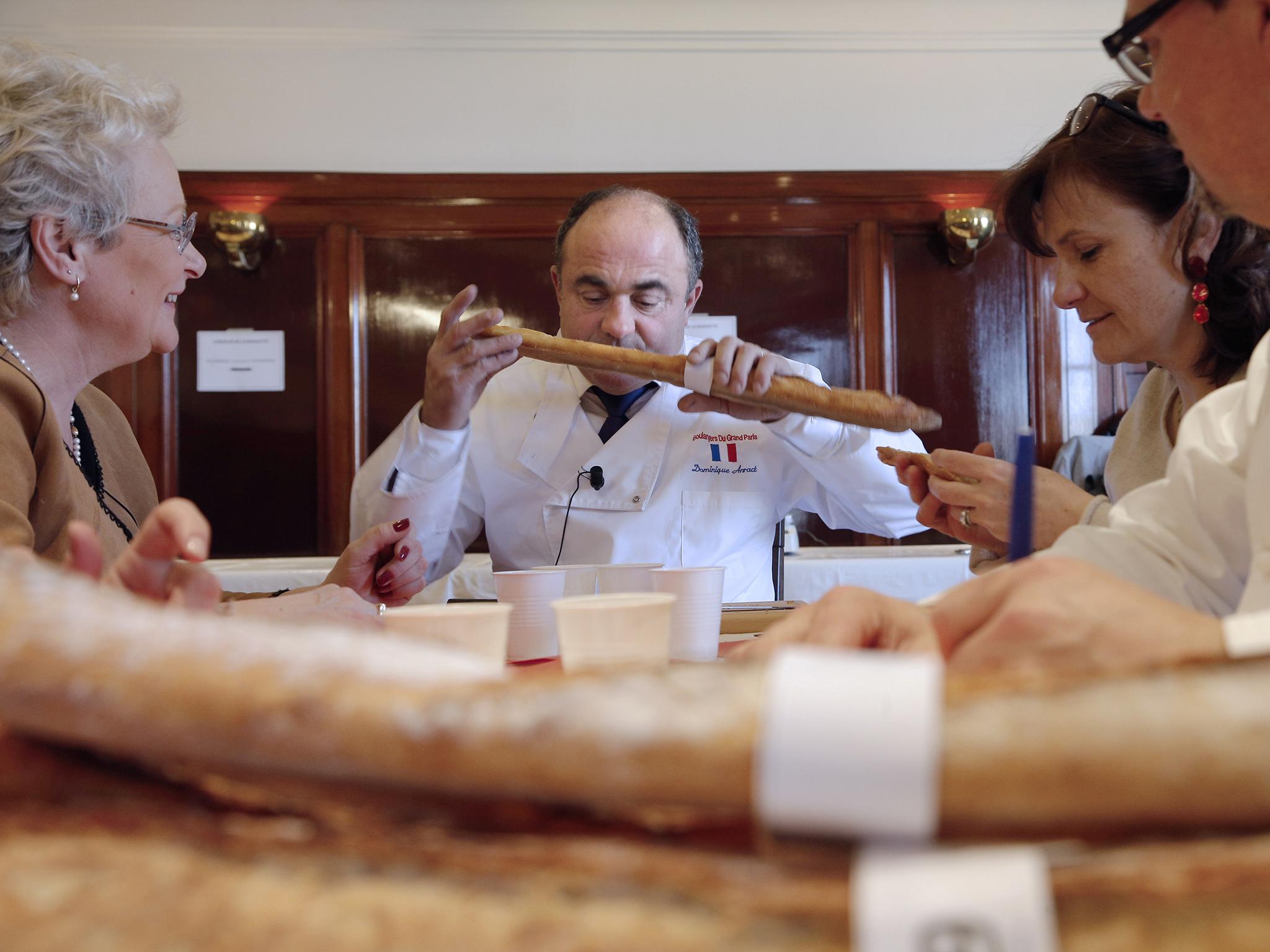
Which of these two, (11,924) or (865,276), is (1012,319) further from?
(11,924)

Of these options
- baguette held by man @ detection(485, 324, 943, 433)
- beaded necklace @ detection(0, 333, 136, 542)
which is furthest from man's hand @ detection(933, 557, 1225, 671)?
beaded necklace @ detection(0, 333, 136, 542)

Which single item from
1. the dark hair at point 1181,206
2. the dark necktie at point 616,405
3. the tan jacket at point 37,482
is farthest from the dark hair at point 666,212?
the tan jacket at point 37,482

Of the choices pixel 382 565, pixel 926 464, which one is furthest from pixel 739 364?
pixel 382 565

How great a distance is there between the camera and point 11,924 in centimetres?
31

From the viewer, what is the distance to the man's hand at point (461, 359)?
2.42 metres

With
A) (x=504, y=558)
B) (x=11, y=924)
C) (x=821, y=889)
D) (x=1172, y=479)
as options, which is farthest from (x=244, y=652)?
(x=504, y=558)

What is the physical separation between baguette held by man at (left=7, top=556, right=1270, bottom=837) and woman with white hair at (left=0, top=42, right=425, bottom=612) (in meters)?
1.19

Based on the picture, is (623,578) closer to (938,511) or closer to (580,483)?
(938,511)

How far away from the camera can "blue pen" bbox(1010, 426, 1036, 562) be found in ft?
2.33

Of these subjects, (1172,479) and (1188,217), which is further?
(1188,217)

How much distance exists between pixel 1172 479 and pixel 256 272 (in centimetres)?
465

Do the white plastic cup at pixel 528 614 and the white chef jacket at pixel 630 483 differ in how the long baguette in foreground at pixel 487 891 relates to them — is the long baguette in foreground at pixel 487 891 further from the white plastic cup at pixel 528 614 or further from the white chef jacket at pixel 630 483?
the white chef jacket at pixel 630 483

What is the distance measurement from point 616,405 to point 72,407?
151 centimetres

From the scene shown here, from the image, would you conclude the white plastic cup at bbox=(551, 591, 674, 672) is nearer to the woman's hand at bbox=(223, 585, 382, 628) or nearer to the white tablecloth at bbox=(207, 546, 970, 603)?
the woman's hand at bbox=(223, 585, 382, 628)
